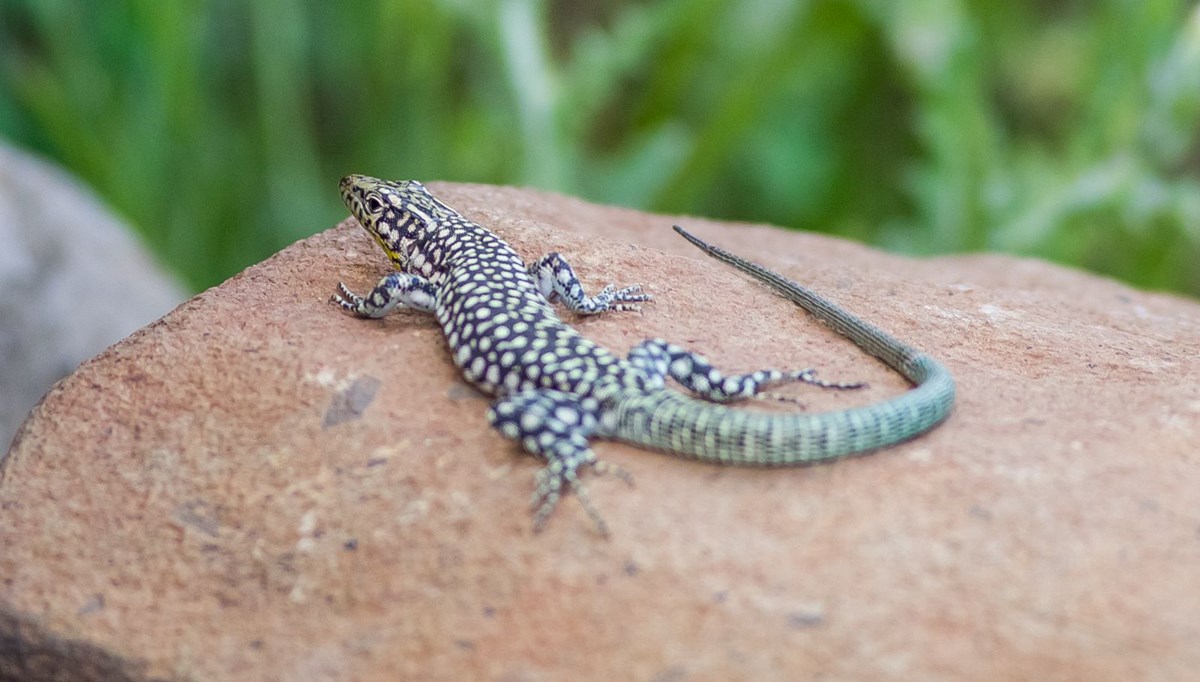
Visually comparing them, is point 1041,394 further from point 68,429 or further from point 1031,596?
point 68,429

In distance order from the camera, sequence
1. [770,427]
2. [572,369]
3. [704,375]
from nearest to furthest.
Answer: [770,427] → [572,369] → [704,375]

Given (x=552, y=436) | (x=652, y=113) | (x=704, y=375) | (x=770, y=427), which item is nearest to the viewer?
(x=770, y=427)

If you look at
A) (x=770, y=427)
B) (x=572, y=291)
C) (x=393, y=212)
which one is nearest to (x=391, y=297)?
(x=393, y=212)

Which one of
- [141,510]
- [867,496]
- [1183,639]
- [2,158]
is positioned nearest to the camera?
[1183,639]

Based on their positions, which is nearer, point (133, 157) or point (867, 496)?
point (867, 496)

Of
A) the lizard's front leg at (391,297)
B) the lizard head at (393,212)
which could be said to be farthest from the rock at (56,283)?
the lizard's front leg at (391,297)

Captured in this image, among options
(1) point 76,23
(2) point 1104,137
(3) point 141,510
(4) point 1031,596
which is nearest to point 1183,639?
(4) point 1031,596

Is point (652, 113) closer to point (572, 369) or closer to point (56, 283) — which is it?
point (56, 283)
